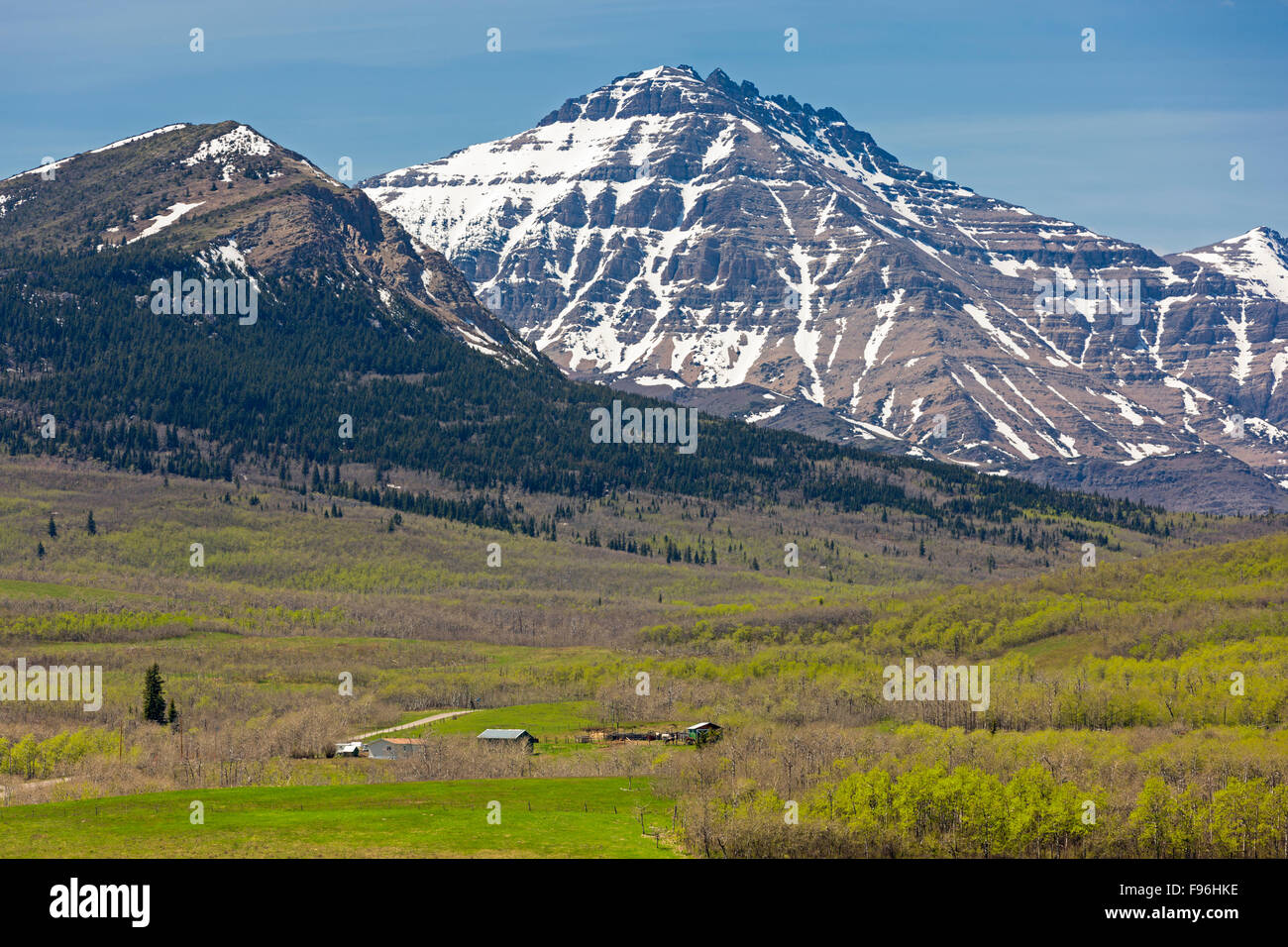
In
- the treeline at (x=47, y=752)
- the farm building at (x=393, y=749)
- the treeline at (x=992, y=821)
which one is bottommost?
the farm building at (x=393, y=749)

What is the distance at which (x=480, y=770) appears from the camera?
592 feet

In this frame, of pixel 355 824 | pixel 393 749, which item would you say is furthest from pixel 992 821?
pixel 393 749

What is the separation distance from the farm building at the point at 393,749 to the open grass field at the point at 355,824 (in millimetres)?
23498

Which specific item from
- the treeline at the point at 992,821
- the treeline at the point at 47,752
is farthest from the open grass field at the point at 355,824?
the treeline at the point at 47,752

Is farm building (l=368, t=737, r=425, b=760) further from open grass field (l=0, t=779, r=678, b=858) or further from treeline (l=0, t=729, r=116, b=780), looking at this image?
treeline (l=0, t=729, r=116, b=780)

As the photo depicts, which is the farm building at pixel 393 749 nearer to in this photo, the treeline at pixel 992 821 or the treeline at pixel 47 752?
the treeline at pixel 47 752

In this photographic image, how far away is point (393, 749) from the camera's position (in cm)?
19225

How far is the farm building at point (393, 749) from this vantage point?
18925 cm

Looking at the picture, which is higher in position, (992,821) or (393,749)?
(992,821)

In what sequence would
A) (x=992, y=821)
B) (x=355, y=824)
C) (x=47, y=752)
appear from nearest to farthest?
(x=992, y=821)
(x=355, y=824)
(x=47, y=752)

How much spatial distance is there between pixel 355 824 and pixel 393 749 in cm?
5579

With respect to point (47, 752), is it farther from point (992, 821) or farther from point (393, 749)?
point (992, 821)

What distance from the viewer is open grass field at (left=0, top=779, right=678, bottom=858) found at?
12294cm
